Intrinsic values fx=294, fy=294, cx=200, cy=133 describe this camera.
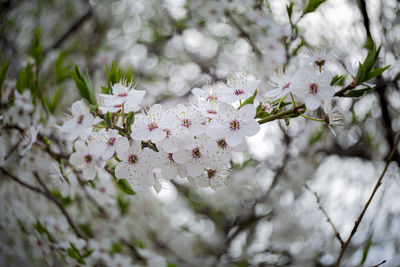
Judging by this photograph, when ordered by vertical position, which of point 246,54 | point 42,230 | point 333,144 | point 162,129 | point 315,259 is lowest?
point 315,259

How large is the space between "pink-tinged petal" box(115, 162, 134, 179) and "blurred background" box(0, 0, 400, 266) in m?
0.79

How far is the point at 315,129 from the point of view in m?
2.56

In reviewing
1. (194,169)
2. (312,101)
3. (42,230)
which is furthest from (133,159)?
(42,230)

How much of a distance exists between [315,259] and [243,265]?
708mm

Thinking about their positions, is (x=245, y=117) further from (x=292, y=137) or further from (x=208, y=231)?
(x=208, y=231)

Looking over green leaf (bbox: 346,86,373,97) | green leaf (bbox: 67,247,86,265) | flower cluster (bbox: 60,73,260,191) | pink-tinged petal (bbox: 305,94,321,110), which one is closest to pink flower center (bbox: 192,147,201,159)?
flower cluster (bbox: 60,73,260,191)

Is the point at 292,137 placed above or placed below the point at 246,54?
below

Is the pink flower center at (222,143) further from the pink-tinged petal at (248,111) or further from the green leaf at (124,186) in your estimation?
the green leaf at (124,186)

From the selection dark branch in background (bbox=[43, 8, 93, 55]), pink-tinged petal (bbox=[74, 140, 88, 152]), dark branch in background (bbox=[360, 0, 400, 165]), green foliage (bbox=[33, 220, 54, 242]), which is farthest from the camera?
dark branch in background (bbox=[43, 8, 93, 55])

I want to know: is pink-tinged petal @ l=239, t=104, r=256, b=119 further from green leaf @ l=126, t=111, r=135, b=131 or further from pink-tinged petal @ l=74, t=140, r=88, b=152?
pink-tinged petal @ l=74, t=140, r=88, b=152

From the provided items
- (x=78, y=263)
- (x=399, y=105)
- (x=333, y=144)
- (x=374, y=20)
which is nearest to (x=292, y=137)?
(x=333, y=144)

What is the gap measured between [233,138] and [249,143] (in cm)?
165

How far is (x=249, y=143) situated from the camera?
251 centimetres

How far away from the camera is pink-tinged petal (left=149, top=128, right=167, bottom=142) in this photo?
0.87 meters
